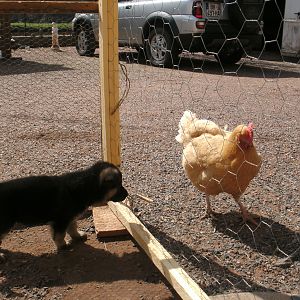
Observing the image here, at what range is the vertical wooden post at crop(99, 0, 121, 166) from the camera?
2.82 metres

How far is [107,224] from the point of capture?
3.04m

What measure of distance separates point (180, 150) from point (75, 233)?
1991mm

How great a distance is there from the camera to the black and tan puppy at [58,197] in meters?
2.64

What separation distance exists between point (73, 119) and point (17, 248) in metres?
3.29

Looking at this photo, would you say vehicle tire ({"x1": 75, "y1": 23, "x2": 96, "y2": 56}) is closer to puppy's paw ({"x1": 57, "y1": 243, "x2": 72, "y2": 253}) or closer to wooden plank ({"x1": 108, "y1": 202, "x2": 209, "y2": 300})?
wooden plank ({"x1": 108, "y1": 202, "x2": 209, "y2": 300})

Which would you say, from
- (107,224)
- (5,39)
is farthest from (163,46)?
(5,39)

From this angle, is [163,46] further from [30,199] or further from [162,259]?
[162,259]

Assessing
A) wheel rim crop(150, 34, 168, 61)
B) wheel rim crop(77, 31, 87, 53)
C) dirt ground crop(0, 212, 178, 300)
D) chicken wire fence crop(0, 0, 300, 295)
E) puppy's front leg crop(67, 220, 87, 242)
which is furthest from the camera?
wheel rim crop(77, 31, 87, 53)

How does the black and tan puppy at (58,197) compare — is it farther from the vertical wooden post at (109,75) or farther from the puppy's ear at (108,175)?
the vertical wooden post at (109,75)

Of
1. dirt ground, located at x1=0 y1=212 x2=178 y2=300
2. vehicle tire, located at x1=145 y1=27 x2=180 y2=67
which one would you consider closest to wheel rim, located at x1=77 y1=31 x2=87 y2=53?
vehicle tire, located at x1=145 y1=27 x2=180 y2=67

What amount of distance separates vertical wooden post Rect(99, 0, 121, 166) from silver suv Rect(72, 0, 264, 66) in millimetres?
1426

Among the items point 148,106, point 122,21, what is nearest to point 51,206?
point 148,106

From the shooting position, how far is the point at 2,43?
37.0ft

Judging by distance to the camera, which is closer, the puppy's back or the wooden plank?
the wooden plank
